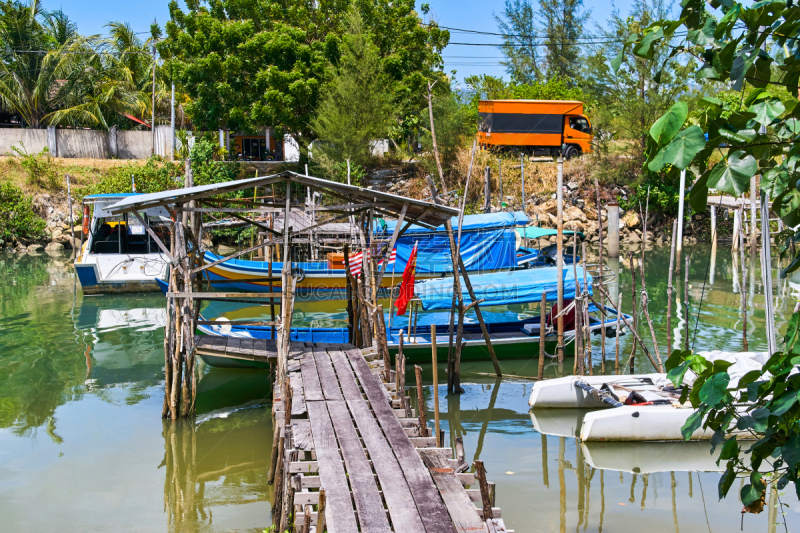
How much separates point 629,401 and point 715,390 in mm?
7599

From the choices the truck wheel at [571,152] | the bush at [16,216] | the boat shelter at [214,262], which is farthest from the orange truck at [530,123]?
the boat shelter at [214,262]

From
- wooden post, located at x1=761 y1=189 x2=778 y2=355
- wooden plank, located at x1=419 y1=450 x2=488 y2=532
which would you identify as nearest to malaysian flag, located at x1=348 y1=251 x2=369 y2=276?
wooden plank, located at x1=419 y1=450 x2=488 y2=532

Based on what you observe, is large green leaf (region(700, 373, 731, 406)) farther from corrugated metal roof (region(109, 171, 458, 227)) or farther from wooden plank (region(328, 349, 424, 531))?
corrugated metal roof (region(109, 171, 458, 227))

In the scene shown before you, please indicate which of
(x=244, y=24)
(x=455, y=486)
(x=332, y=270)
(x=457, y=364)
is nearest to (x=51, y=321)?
(x=332, y=270)

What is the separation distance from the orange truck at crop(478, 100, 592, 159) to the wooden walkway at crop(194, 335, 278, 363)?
77.7 feet

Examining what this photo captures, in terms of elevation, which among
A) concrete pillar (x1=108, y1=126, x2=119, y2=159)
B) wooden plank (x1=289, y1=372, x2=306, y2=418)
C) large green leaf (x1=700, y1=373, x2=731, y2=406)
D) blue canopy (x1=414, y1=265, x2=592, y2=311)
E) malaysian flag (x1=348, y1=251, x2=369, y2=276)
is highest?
concrete pillar (x1=108, y1=126, x2=119, y2=159)

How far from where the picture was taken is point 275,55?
99.3 ft

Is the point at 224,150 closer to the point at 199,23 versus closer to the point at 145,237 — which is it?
the point at 199,23

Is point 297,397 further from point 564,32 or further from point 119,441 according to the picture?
point 564,32

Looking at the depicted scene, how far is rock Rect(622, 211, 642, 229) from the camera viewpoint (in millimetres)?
32469

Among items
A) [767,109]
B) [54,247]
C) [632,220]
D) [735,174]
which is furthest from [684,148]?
[54,247]

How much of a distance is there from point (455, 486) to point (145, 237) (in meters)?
18.7

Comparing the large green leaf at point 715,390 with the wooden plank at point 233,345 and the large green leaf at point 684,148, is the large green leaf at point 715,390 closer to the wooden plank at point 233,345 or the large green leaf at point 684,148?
the large green leaf at point 684,148

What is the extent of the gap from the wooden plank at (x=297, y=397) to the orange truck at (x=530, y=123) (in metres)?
25.1
